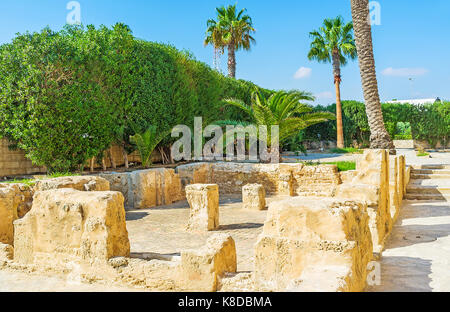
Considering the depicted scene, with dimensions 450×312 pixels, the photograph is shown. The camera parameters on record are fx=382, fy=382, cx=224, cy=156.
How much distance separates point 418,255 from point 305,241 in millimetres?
2221

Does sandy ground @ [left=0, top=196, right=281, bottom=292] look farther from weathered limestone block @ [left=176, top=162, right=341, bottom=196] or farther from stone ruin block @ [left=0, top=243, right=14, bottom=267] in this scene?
weathered limestone block @ [left=176, top=162, right=341, bottom=196]

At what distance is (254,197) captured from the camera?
31.2 feet

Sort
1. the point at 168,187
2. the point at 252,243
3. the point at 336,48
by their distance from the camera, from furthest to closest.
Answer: the point at 336,48
the point at 168,187
the point at 252,243

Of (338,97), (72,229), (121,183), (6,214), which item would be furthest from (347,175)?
(338,97)

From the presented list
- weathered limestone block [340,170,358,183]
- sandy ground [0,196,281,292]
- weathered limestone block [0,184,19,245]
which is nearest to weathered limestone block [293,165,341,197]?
weathered limestone block [340,170,358,183]

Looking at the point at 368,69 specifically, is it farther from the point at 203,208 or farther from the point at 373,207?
the point at 373,207

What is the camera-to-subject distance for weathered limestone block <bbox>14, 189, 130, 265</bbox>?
15.0 feet

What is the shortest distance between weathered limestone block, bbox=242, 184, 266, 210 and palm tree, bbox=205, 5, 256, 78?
17186mm

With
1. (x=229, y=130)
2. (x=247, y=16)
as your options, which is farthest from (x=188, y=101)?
(x=247, y=16)

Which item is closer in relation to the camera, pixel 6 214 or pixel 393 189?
pixel 6 214

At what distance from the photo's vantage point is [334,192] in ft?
19.6

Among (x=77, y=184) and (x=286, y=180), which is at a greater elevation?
(x=77, y=184)

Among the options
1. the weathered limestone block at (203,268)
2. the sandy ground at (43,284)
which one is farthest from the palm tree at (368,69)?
the sandy ground at (43,284)

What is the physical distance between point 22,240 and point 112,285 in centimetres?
165
